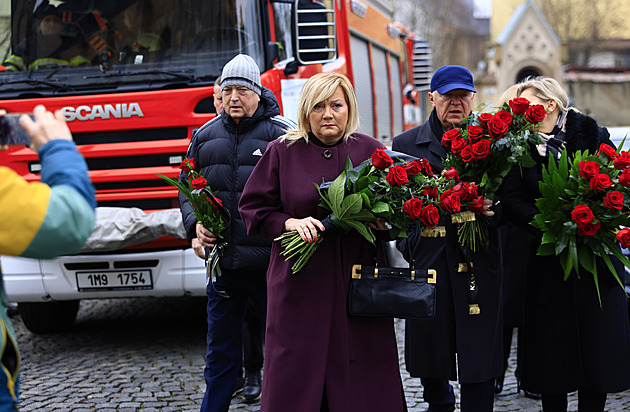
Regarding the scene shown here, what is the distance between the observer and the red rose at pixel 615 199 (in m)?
3.78

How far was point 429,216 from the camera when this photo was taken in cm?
349

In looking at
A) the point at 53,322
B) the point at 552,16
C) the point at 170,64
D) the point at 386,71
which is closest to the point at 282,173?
the point at 170,64

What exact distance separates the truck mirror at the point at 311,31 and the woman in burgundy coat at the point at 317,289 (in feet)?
9.23

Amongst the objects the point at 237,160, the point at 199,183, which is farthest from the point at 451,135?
the point at 199,183

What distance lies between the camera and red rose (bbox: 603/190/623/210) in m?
3.78

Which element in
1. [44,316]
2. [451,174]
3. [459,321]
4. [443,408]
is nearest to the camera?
[451,174]

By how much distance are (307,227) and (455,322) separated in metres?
1.13

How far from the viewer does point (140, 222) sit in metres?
6.16

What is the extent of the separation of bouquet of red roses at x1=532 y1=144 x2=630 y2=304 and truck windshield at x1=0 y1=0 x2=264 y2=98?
3.18 meters

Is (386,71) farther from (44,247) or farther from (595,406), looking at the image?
(44,247)

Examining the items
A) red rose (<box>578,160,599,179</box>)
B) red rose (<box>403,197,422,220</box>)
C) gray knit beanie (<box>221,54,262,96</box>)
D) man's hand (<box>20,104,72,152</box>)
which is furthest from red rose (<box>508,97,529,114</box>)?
man's hand (<box>20,104,72,152</box>)

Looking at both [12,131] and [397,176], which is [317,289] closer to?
[397,176]

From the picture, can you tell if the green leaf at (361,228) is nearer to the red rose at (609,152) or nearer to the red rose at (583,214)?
the red rose at (583,214)

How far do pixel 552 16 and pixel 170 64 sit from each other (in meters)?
55.7
